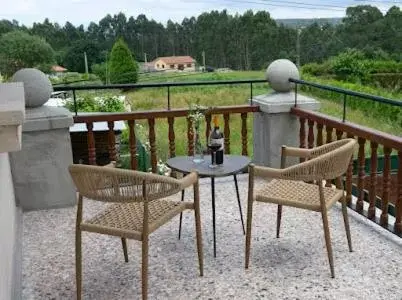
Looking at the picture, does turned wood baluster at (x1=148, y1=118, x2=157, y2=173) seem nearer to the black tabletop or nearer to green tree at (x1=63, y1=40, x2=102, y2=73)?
the black tabletop

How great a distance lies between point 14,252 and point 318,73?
30530 millimetres

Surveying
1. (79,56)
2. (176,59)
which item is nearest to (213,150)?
(79,56)

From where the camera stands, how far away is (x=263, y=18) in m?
35.9

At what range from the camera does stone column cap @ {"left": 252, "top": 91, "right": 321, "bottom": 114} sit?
4125 mm

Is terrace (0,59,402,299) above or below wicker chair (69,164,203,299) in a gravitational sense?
below

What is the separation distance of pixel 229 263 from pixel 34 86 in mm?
1944

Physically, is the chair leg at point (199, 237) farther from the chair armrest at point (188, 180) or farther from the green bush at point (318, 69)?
the green bush at point (318, 69)

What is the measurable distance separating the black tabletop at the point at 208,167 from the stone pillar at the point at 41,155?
3.50 ft

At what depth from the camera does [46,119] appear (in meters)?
3.52

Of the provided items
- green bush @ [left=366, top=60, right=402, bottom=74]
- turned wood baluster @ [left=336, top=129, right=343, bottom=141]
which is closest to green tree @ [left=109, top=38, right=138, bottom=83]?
green bush @ [left=366, top=60, right=402, bottom=74]

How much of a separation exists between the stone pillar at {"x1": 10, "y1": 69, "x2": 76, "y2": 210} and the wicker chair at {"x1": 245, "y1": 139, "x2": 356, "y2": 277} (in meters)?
1.67

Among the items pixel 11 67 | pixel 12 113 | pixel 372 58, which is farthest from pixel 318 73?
pixel 12 113

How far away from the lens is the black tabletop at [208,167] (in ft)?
9.06

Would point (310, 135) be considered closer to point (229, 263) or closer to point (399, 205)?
point (399, 205)
